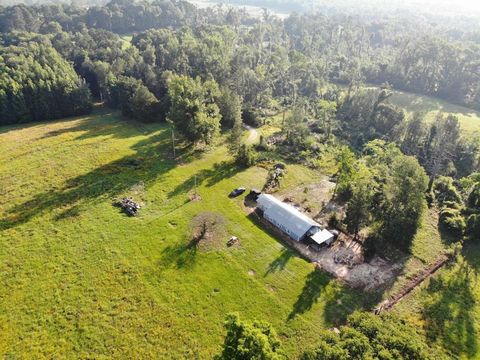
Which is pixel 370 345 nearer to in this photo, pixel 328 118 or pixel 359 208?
pixel 359 208

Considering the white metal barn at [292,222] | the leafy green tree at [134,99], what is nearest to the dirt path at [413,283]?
the white metal barn at [292,222]

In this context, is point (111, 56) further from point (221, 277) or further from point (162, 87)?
point (221, 277)

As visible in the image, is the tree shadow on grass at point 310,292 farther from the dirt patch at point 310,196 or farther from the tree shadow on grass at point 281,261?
the dirt patch at point 310,196

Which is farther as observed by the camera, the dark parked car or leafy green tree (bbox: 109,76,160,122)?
leafy green tree (bbox: 109,76,160,122)

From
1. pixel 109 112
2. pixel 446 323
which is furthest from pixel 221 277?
pixel 109 112

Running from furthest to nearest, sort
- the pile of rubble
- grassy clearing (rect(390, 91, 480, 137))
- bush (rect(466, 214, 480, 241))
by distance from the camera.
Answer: grassy clearing (rect(390, 91, 480, 137))
the pile of rubble
bush (rect(466, 214, 480, 241))

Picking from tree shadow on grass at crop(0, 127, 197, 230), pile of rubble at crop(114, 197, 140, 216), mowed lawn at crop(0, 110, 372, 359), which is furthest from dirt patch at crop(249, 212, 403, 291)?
tree shadow on grass at crop(0, 127, 197, 230)

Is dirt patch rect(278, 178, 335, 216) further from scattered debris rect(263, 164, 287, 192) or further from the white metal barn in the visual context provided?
the white metal barn
